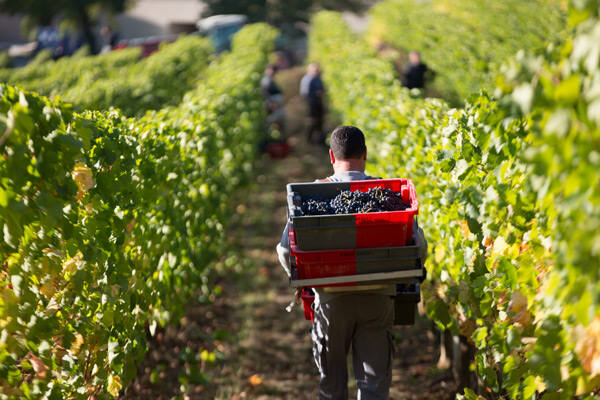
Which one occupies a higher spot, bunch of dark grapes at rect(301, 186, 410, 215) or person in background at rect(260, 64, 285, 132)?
person in background at rect(260, 64, 285, 132)

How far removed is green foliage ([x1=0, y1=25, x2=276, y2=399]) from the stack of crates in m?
1.07

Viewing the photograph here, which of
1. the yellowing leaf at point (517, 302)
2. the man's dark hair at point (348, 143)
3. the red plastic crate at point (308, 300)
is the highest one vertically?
the man's dark hair at point (348, 143)

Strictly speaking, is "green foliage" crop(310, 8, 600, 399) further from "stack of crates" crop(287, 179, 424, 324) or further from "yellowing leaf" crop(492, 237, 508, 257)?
"stack of crates" crop(287, 179, 424, 324)

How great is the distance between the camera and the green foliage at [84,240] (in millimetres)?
2420

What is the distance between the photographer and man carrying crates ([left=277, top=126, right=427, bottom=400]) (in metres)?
2.99

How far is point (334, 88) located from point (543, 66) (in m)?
9.20

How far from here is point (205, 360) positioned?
494 centimetres

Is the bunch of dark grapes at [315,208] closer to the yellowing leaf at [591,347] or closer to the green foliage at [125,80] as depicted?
the yellowing leaf at [591,347]

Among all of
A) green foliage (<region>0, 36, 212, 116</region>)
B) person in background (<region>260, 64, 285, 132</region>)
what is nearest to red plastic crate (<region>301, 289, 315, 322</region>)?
green foliage (<region>0, 36, 212, 116</region>)

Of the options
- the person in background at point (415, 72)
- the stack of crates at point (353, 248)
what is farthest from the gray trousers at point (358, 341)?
the person in background at point (415, 72)

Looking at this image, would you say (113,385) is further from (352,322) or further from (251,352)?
(251,352)

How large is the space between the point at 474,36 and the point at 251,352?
1049 cm

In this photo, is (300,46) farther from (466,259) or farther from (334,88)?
(466,259)

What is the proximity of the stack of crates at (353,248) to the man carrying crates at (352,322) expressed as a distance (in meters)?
0.12
